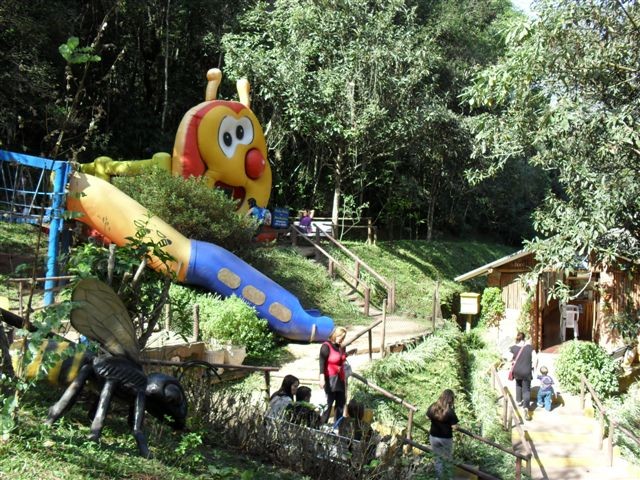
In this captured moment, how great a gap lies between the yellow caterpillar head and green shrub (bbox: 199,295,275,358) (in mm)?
4765

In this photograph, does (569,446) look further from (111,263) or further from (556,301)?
(556,301)

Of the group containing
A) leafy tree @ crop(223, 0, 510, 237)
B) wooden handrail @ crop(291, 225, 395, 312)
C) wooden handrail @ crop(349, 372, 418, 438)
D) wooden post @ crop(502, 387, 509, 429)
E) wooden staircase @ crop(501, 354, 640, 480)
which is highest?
leafy tree @ crop(223, 0, 510, 237)

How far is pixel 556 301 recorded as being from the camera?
2023 centimetres

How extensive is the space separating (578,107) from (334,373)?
587 centimetres

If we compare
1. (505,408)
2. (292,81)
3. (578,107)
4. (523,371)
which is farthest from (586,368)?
(292,81)

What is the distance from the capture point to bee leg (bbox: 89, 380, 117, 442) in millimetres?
4848

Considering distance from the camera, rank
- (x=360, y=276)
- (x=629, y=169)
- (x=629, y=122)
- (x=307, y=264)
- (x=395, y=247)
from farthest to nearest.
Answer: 1. (x=395, y=247)
2. (x=360, y=276)
3. (x=307, y=264)
4. (x=629, y=169)
5. (x=629, y=122)

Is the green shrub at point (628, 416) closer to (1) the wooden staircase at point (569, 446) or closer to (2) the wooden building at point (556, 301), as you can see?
(1) the wooden staircase at point (569, 446)

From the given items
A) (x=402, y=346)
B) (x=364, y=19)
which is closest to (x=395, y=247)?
(x=364, y=19)

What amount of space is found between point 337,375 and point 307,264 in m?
11.5

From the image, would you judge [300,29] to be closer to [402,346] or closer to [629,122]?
[402,346]

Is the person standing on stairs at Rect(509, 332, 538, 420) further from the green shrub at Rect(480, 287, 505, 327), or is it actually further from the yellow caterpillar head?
the yellow caterpillar head

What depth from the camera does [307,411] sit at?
6465 millimetres

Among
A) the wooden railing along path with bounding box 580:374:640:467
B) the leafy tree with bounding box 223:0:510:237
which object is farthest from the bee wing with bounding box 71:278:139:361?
the leafy tree with bounding box 223:0:510:237
